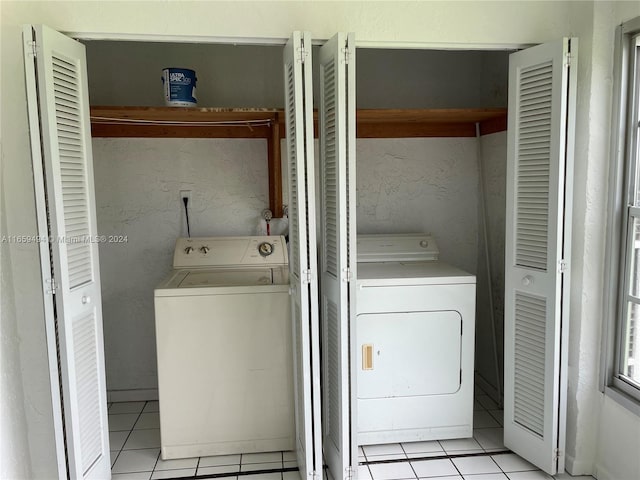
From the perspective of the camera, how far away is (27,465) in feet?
7.34

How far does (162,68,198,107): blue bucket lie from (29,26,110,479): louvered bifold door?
511mm

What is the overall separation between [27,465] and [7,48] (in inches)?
68.8

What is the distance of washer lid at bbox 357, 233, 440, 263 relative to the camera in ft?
10.0

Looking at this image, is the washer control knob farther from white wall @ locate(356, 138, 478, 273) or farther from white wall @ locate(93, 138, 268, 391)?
white wall @ locate(356, 138, 478, 273)

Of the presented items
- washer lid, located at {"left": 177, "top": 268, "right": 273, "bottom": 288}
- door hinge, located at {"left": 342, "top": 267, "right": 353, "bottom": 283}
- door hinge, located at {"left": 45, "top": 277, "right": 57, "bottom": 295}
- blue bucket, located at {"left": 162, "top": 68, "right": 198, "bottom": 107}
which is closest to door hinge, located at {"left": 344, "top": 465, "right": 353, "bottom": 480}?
door hinge, located at {"left": 342, "top": 267, "right": 353, "bottom": 283}

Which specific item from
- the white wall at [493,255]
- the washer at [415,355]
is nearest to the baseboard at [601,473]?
the washer at [415,355]

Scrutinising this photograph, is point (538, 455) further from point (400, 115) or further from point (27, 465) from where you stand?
point (27, 465)

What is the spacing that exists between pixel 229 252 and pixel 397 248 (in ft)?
3.29

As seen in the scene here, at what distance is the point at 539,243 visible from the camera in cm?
232

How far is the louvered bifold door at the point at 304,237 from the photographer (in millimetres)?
2016

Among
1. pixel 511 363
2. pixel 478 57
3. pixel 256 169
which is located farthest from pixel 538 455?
pixel 478 57

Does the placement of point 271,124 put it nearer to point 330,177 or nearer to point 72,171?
point 330,177

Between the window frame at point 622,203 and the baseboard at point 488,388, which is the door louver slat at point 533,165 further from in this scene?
the baseboard at point 488,388

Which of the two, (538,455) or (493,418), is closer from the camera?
(538,455)
